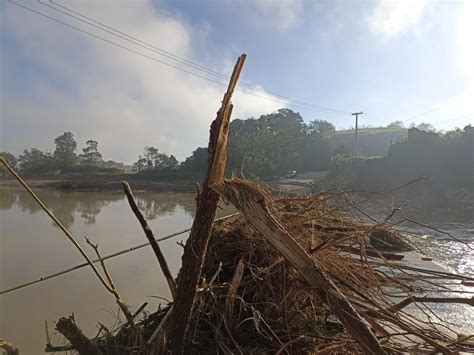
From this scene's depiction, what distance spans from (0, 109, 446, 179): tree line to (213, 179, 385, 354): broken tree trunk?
31839mm

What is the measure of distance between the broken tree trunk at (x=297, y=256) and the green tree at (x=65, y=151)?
52.6m

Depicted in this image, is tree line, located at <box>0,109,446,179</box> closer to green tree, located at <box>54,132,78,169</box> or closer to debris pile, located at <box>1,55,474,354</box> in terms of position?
green tree, located at <box>54,132,78,169</box>

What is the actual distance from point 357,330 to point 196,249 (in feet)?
3.54

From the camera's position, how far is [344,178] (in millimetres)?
30625

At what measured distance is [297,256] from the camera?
1.70m

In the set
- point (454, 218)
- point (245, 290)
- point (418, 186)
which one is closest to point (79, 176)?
point (418, 186)

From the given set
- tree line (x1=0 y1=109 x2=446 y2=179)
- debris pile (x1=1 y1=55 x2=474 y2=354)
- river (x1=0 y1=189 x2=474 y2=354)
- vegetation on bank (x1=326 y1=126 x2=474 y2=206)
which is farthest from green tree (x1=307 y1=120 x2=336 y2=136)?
debris pile (x1=1 y1=55 x2=474 y2=354)

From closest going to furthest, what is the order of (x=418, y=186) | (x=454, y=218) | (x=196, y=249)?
(x=196, y=249) → (x=454, y=218) → (x=418, y=186)

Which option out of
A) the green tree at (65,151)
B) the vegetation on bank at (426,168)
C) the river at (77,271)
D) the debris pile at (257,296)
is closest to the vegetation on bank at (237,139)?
the green tree at (65,151)

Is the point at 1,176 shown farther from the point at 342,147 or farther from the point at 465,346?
the point at 465,346

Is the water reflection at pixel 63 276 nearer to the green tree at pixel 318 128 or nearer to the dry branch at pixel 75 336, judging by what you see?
the dry branch at pixel 75 336

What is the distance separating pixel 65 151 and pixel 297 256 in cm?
5531

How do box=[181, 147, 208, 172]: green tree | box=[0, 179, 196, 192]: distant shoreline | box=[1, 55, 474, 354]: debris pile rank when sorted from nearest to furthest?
box=[1, 55, 474, 354]: debris pile → box=[0, 179, 196, 192]: distant shoreline → box=[181, 147, 208, 172]: green tree

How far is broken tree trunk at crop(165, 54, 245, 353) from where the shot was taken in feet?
6.82
